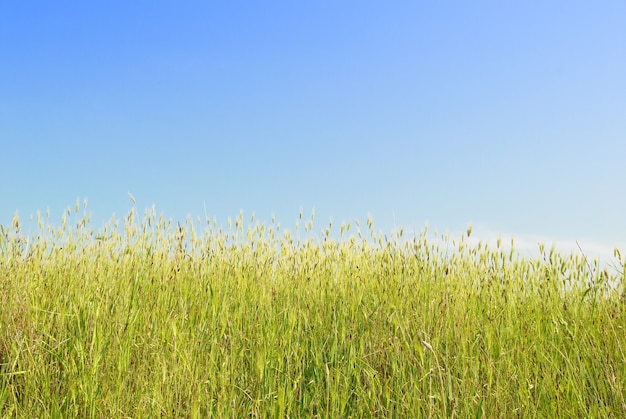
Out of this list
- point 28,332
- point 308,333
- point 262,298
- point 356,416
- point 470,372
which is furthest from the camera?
point 262,298

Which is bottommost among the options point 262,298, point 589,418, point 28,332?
point 589,418

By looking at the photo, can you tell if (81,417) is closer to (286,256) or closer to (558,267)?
(286,256)

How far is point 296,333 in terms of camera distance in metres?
3.39

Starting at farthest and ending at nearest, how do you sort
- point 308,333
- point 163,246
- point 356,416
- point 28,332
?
point 163,246
point 308,333
point 28,332
point 356,416

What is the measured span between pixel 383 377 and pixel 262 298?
1.05m

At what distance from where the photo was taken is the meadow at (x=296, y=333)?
2730 millimetres

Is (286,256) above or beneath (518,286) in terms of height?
above

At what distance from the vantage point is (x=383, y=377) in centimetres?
314

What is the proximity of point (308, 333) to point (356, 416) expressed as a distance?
0.86 meters

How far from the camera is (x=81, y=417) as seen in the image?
2654 millimetres

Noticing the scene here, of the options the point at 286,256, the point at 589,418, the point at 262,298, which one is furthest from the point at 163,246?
the point at 589,418

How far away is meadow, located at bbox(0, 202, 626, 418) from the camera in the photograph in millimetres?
2730

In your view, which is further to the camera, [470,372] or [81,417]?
[470,372]

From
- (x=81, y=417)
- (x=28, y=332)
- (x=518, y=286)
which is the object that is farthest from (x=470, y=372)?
(x=28, y=332)
